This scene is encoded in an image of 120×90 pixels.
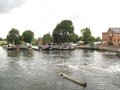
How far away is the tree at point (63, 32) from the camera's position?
597 ft

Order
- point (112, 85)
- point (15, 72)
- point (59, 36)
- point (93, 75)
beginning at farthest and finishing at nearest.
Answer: point (59, 36), point (15, 72), point (93, 75), point (112, 85)

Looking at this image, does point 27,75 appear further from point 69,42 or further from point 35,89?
point 69,42

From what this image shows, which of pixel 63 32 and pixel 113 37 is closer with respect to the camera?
pixel 113 37

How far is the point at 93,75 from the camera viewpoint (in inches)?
2238

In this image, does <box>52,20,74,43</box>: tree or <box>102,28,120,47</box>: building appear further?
<box>52,20,74,43</box>: tree

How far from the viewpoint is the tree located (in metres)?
182

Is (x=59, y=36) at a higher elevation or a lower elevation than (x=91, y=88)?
higher

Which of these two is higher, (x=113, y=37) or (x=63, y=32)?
(x=63, y=32)

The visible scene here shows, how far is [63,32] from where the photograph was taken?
182750 millimetres

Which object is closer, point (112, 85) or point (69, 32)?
point (112, 85)

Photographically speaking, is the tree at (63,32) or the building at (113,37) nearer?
the building at (113,37)

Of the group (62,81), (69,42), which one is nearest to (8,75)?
(62,81)

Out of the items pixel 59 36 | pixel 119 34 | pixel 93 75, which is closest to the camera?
pixel 93 75

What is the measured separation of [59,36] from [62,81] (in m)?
133
